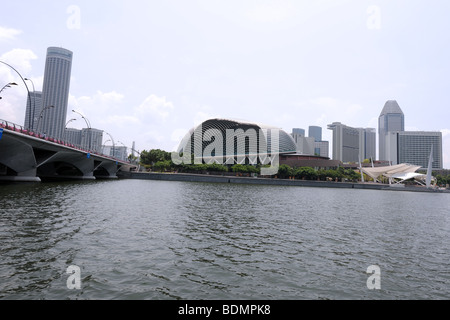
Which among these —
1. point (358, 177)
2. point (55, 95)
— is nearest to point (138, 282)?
point (358, 177)

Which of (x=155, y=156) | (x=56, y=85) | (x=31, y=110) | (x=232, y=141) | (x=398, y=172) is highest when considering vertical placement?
(x=56, y=85)

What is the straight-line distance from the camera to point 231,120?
620ft

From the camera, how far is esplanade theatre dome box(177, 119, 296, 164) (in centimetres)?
18438
